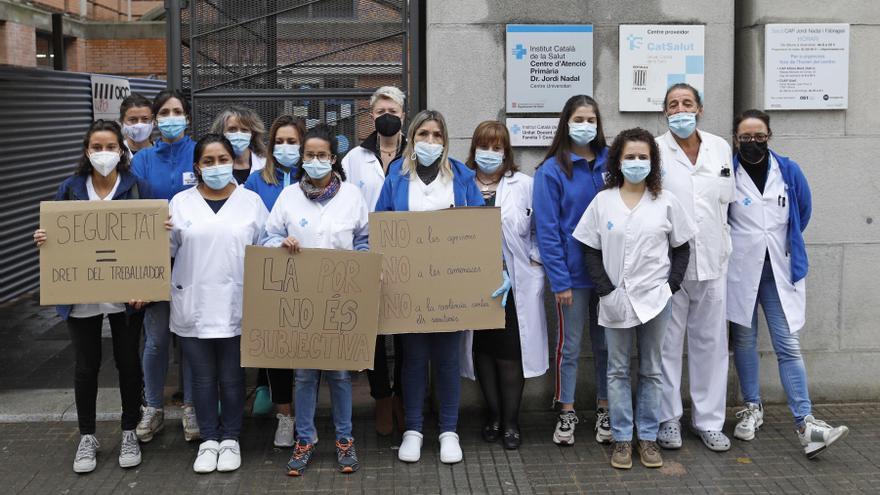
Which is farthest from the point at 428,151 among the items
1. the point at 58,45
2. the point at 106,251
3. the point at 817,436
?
the point at 58,45

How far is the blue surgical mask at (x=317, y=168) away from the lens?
5324 mm

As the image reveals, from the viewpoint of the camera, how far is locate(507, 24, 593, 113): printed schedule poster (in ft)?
20.9

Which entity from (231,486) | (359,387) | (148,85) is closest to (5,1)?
(148,85)

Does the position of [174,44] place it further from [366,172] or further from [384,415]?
[384,415]

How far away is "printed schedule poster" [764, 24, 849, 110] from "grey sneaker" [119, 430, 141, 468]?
4.48 metres

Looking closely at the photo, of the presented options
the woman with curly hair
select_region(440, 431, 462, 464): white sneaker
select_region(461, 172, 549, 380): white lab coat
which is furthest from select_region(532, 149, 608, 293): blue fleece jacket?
select_region(440, 431, 462, 464): white sneaker

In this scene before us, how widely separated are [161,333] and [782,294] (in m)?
3.67

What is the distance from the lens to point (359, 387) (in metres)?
6.93

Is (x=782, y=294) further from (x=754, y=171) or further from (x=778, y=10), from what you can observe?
(x=778, y=10)

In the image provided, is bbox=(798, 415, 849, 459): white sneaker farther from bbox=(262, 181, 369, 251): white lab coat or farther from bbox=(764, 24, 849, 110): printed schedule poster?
bbox=(262, 181, 369, 251): white lab coat

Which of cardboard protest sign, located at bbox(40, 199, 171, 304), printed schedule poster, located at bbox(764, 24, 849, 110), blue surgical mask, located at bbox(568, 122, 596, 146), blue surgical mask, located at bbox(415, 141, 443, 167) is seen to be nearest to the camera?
cardboard protest sign, located at bbox(40, 199, 171, 304)

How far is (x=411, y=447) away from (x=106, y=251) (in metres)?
2.01

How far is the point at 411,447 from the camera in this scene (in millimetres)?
5645

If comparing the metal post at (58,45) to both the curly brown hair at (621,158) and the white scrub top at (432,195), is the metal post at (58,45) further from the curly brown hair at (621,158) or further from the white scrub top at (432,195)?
the curly brown hair at (621,158)
